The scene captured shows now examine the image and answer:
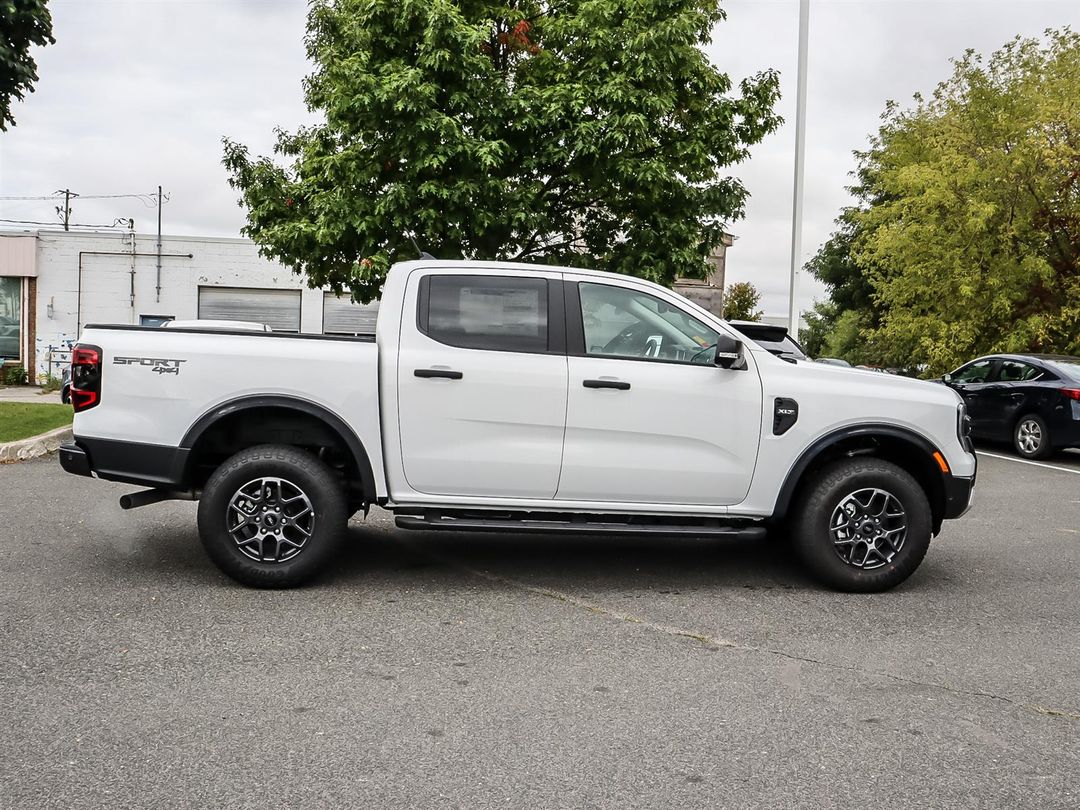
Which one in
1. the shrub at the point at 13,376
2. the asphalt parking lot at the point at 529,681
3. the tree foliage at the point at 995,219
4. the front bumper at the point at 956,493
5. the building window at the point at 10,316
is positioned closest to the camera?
the asphalt parking lot at the point at 529,681

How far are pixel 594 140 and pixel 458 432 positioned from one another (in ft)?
31.5

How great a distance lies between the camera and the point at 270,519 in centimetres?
550

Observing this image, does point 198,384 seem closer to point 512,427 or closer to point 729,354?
point 512,427

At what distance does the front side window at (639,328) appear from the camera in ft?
18.9

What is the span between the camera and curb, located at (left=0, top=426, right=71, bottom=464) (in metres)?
10.6

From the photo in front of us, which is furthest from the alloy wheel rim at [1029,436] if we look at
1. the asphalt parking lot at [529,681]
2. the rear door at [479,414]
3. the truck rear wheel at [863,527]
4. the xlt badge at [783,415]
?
the rear door at [479,414]

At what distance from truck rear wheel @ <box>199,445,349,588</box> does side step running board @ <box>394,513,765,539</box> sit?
441 mm

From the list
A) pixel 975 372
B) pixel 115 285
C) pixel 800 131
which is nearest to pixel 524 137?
pixel 800 131

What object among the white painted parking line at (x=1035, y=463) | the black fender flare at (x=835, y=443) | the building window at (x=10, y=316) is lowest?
the white painted parking line at (x=1035, y=463)

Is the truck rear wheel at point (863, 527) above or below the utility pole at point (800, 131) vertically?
below

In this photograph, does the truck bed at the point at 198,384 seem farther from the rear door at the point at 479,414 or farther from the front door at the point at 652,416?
the front door at the point at 652,416

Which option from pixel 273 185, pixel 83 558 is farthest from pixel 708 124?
pixel 83 558

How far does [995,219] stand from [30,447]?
18.2m

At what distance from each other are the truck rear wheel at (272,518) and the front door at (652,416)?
1356 millimetres
